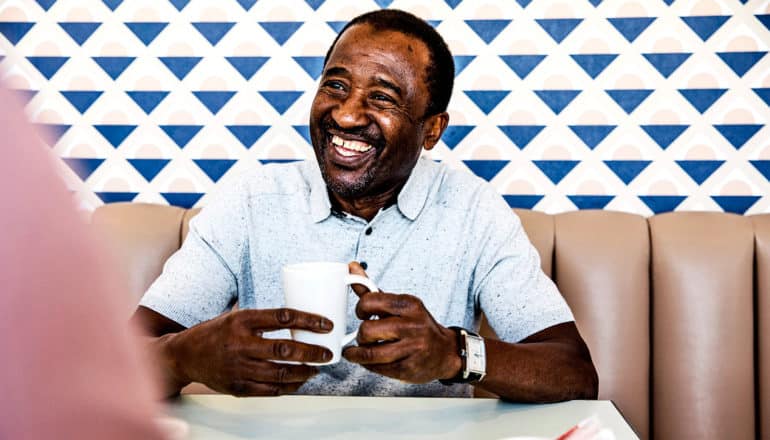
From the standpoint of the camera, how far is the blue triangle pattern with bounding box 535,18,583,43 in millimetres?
1845

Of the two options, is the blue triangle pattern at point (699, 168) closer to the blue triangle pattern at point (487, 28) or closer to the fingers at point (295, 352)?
the blue triangle pattern at point (487, 28)

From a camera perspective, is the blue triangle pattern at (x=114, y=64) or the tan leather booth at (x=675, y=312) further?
the blue triangle pattern at (x=114, y=64)

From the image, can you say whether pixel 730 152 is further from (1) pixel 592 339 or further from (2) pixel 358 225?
(2) pixel 358 225

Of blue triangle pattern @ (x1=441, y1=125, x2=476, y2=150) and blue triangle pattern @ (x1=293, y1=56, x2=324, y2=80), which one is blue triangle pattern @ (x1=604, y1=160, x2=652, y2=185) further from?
blue triangle pattern @ (x1=293, y1=56, x2=324, y2=80)

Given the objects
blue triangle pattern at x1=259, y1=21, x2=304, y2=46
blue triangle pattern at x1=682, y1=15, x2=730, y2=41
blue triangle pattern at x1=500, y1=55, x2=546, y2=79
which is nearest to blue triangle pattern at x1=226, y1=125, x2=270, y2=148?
blue triangle pattern at x1=259, y1=21, x2=304, y2=46

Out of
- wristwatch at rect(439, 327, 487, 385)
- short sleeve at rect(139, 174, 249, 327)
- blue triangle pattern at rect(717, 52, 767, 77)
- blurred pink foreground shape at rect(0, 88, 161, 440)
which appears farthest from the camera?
blue triangle pattern at rect(717, 52, 767, 77)

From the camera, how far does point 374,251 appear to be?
4.62 feet

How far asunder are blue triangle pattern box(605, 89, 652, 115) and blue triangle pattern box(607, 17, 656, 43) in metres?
0.13

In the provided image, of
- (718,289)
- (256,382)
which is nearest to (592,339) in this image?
(718,289)

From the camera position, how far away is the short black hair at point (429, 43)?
1.46m

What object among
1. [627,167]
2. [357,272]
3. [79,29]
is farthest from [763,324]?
[79,29]

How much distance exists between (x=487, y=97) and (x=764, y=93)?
2.26 ft

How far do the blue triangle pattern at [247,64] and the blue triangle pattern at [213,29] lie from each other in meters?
0.06

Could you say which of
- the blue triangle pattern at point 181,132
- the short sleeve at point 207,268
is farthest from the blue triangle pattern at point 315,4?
the short sleeve at point 207,268
